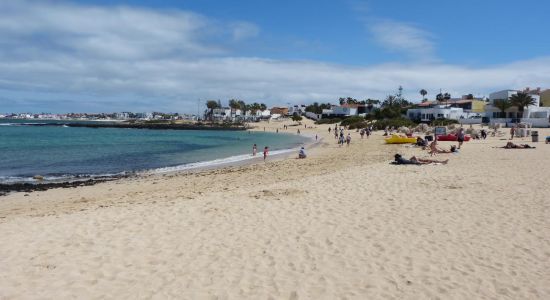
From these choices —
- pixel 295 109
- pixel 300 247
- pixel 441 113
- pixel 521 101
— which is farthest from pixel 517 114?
pixel 295 109

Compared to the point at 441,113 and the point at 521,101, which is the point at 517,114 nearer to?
the point at 521,101

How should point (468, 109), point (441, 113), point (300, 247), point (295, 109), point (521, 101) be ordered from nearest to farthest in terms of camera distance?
point (300, 247), point (521, 101), point (441, 113), point (468, 109), point (295, 109)

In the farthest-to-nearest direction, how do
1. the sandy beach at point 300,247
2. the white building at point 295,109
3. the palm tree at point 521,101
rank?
1. the white building at point 295,109
2. the palm tree at point 521,101
3. the sandy beach at point 300,247

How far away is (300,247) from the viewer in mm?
7426

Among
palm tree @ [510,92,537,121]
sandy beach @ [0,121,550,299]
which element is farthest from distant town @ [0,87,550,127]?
sandy beach @ [0,121,550,299]

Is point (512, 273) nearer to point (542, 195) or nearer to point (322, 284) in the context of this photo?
point (322, 284)

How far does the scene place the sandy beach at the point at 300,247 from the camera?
578 centimetres

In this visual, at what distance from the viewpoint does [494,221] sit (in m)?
8.75

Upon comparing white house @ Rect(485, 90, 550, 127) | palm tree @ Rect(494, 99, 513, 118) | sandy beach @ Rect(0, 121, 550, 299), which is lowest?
sandy beach @ Rect(0, 121, 550, 299)

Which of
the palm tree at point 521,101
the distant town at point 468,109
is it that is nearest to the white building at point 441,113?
the distant town at point 468,109

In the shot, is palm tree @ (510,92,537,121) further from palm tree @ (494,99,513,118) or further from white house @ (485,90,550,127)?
palm tree @ (494,99,513,118)

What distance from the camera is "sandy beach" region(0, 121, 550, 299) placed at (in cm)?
578

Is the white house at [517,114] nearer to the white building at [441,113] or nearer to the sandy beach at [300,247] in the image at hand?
the white building at [441,113]

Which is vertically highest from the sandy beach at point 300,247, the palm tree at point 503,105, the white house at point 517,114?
the palm tree at point 503,105
